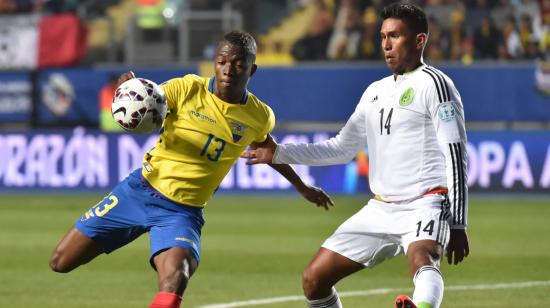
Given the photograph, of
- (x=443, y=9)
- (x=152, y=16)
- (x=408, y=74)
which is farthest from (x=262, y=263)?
→ (x=152, y=16)

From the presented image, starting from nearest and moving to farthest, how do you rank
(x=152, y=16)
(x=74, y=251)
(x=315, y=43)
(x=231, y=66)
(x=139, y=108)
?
1. (x=139, y=108)
2. (x=231, y=66)
3. (x=74, y=251)
4. (x=315, y=43)
5. (x=152, y=16)

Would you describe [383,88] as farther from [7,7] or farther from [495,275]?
[7,7]

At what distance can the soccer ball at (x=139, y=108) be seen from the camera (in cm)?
688

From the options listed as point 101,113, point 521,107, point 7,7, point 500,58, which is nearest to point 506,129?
point 521,107

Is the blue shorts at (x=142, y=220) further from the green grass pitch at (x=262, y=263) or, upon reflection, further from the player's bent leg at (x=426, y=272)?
the green grass pitch at (x=262, y=263)

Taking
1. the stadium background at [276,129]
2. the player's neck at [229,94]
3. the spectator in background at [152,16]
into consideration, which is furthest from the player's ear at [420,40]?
the spectator in background at [152,16]

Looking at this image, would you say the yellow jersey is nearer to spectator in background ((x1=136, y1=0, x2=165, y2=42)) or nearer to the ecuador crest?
the ecuador crest

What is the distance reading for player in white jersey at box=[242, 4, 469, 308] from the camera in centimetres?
623

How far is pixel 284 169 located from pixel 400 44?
1.53 metres

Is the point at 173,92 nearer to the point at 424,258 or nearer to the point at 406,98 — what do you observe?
the point at 406,98

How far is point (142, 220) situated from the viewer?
23.6ft

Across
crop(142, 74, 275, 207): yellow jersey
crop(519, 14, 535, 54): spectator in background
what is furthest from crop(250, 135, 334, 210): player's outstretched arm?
crop(519, 14, 535, 54): spectator in background

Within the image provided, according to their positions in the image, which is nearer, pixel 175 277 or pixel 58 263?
pixel 175 277

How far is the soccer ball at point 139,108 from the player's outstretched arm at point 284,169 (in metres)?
0.77
